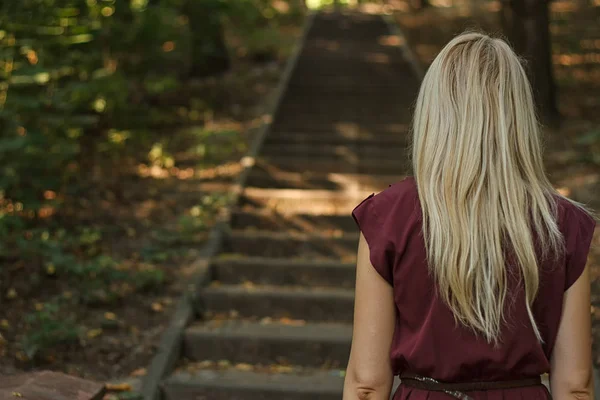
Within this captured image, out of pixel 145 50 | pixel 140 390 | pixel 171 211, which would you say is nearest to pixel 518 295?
pixel 140 390

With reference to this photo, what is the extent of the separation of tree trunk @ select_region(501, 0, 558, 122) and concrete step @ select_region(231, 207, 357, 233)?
366 cm

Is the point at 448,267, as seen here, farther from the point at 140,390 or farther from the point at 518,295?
the point at 140,390

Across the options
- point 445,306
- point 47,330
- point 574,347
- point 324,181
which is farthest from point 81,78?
point 574,347

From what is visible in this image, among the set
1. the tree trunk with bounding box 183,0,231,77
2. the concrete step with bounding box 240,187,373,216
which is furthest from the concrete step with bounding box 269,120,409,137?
the tree trunk with bounding box 183,0,231,77

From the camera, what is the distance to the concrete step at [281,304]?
6484mm

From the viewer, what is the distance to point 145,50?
9.70m

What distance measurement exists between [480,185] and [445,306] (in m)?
0.30

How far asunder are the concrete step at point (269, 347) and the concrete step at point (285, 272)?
104cm

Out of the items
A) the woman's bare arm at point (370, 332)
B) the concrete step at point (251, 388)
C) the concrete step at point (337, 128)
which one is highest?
the woman's bare arm at point (370, 332)

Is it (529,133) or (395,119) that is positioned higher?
(529,133)

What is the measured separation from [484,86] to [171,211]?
6.66 metres

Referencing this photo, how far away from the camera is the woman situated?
1.94m

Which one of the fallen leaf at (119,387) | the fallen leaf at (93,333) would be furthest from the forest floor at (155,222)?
the fallen leaf at (119,387)

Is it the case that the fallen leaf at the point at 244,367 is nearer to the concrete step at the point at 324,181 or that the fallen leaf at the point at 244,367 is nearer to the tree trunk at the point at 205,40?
the concrete step at the point at 324,181
